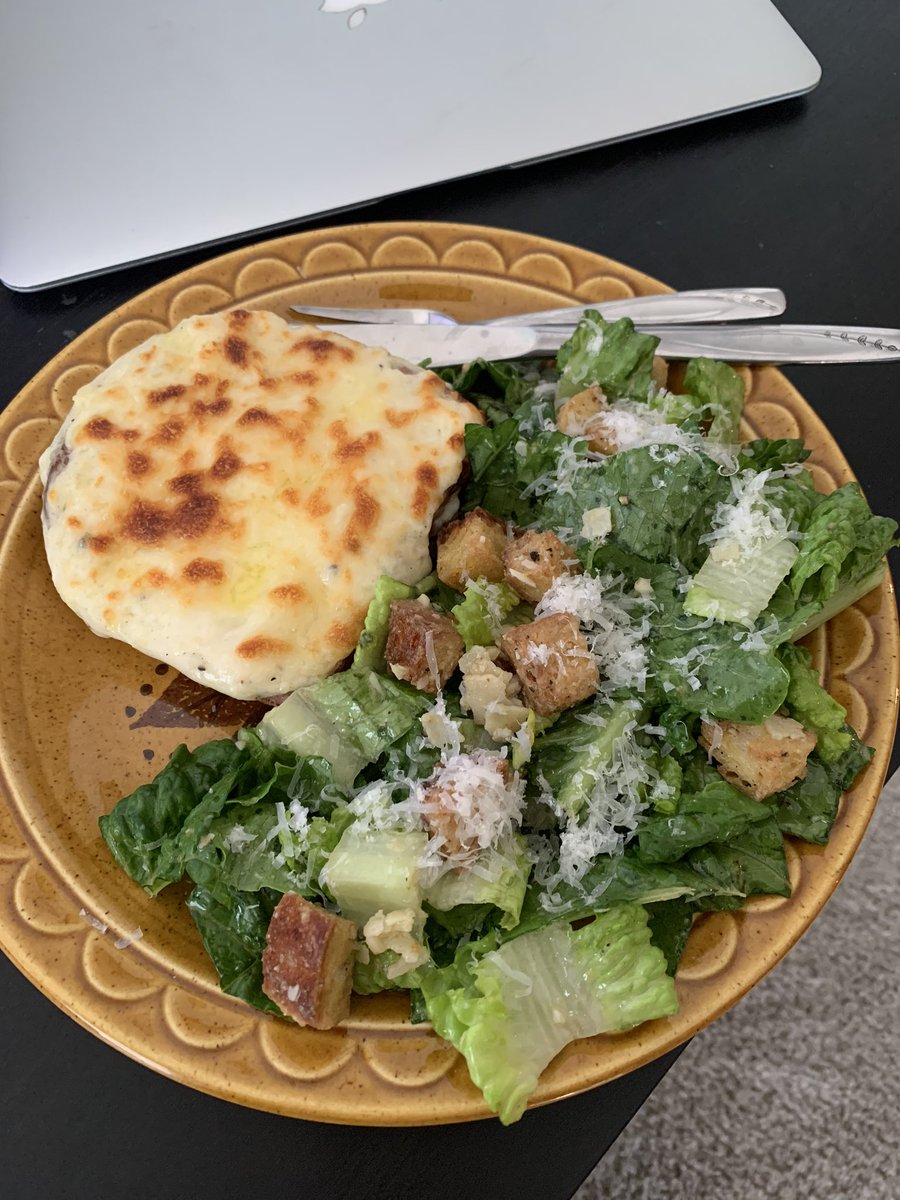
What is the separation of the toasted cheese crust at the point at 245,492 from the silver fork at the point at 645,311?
28 cm

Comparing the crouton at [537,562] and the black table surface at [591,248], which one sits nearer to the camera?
the black table surface at [591,248]

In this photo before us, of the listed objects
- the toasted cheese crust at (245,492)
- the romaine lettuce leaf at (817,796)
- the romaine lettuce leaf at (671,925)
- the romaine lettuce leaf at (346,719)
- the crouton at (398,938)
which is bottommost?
the romaine lettuce leaf at (817,796)

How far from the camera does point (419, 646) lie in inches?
70.1

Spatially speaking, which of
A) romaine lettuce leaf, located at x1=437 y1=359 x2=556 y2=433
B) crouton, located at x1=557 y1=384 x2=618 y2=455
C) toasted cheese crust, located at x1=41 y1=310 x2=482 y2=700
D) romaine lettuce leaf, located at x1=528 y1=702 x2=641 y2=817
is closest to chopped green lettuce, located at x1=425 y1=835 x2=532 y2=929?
romaine lettuce leaf, located at x1=528 y1=702 x2=641 y2=817

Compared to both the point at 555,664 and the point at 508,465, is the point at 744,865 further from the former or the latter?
the point at 508,465

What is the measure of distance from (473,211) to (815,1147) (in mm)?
3485

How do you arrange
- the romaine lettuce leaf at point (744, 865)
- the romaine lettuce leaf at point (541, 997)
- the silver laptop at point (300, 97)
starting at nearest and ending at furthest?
the romaine lettuce leaf at point (541, 997) → the romaine lettuce leaf at point (744, 865) → the silver laptop at point (300, 97)

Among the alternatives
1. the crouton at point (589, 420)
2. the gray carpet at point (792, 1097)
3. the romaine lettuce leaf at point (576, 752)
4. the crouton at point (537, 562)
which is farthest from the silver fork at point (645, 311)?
the gray carpet at point (792, 1097)

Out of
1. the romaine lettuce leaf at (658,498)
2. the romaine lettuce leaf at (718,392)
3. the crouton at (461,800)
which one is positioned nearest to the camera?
the crouton at (461,800)

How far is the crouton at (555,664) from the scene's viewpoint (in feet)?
5.65

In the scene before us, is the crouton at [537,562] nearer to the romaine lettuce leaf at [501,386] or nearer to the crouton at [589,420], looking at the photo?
the crouton at [589,420]

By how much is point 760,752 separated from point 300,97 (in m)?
2.52

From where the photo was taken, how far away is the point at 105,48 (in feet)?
9.71

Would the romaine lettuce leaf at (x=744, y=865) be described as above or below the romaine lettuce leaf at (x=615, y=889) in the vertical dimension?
below
